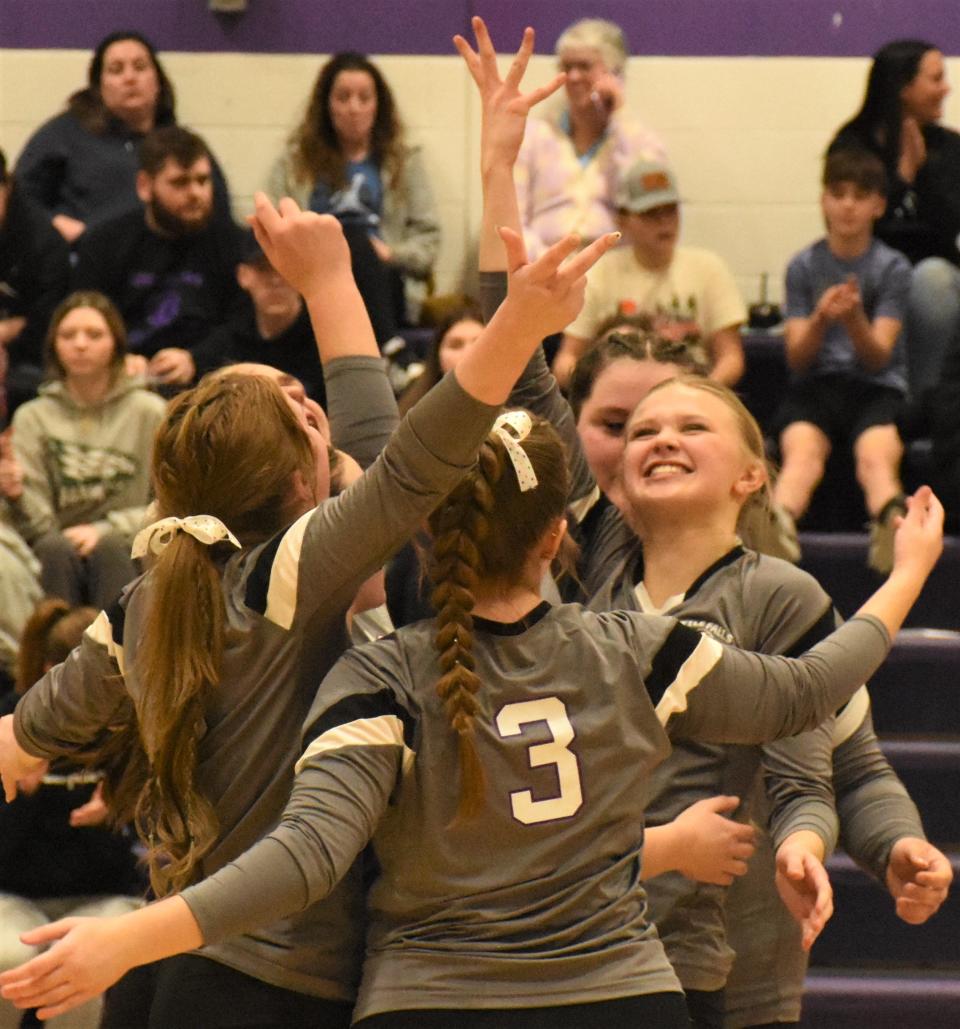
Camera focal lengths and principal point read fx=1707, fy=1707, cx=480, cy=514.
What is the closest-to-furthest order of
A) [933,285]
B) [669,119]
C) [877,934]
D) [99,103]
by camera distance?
1. [877,934]
2. [933,285]
3. [99,103]
4. [669,119]

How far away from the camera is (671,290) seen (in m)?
5.39

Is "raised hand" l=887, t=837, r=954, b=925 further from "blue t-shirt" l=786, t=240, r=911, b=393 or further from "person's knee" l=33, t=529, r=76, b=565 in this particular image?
"blue t-shirt" l=786, t=240, r=911, b=393

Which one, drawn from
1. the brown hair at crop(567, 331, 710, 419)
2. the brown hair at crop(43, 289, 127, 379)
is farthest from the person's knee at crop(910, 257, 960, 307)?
the brown hair at crop(567, 331, 710, 419)

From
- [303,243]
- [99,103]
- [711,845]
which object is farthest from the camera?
[99,103]

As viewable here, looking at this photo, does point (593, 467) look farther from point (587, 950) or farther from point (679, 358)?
point (587, 950)

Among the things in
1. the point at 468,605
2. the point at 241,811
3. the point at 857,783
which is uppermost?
the point at 468,605

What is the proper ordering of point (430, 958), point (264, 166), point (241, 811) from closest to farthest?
point (430, 958), point (241, 811), point (264, 166)

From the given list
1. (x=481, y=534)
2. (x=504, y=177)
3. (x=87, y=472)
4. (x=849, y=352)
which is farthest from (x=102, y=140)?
(x=481, y=534)

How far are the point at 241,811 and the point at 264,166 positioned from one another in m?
5.30

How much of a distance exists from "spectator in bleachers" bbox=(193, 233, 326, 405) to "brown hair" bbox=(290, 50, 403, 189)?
2.60 feet

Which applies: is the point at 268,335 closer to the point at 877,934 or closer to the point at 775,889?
the point at 877,934

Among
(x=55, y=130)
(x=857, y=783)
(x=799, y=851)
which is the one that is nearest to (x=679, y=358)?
(x=857, y=783)

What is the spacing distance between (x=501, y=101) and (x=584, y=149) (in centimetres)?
388

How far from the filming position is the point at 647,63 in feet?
22.0
